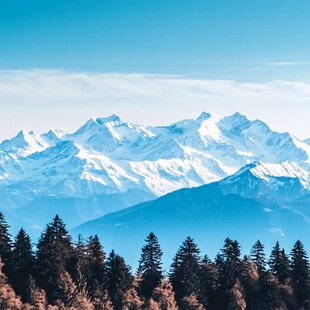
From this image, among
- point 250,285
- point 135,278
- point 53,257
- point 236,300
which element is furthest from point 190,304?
point 53,257

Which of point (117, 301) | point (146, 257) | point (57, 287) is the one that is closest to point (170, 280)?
point (146, 257)

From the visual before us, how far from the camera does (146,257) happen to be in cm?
13212

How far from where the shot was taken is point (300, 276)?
140 m

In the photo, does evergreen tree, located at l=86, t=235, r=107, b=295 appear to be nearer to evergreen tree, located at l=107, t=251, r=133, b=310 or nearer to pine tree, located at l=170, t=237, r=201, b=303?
evergreen tree, located at l=107, t=251, r=133, b=310

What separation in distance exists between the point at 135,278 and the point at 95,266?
6.79 metres

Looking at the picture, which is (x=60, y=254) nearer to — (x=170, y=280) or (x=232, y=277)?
(x=170, y=280)

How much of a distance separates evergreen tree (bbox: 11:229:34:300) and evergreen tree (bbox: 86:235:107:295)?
936 cm

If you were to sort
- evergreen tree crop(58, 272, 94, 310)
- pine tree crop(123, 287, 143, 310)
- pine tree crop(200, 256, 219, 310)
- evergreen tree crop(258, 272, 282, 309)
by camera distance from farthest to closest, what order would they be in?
evergreen tree crop(258, 272, 282, 309) → pine tree crop(200, 256, 219, 310) → pine tree crop(123, 287, 143, 310) → evergreen tree crop(58, 272, 94, 310)

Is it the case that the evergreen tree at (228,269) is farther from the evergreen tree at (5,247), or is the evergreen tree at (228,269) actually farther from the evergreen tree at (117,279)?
the evergreen tree at (5,247)

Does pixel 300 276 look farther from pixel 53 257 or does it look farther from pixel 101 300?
pixel 53 257

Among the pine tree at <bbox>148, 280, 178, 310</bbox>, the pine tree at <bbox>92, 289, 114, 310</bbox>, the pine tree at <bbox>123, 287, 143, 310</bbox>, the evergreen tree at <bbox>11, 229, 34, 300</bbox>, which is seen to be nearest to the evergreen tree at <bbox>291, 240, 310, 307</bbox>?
the pine tree at <bbox>148, 280, 178, 310</bbox>

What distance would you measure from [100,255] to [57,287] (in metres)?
14.8

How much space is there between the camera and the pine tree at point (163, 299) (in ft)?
398

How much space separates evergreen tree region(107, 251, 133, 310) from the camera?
397 ft
